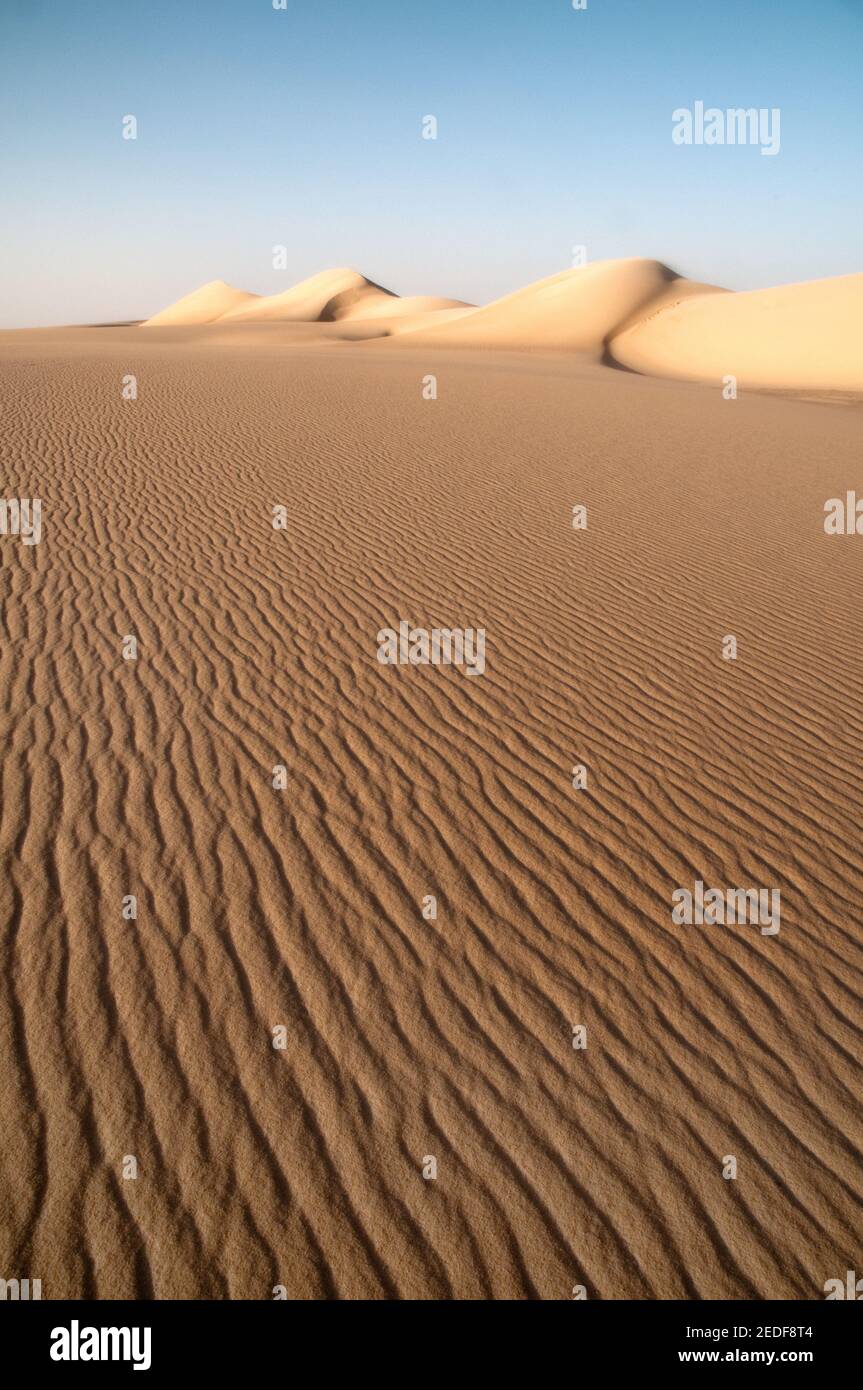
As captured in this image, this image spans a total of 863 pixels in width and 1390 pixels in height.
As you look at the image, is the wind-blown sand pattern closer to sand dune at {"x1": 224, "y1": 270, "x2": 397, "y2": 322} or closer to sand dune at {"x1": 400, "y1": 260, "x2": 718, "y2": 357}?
sand dune at {"x1": 400, "y1": 260, "x2": 718, "y2": 357}

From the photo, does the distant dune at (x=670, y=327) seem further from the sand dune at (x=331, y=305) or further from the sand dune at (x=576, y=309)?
the sand dune at (x=331, y=305)

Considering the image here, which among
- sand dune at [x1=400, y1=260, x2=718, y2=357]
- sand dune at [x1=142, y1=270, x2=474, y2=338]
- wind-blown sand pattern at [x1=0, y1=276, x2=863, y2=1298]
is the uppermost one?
sand dune at [x1=142, y1=270, x2=474, y2=338]

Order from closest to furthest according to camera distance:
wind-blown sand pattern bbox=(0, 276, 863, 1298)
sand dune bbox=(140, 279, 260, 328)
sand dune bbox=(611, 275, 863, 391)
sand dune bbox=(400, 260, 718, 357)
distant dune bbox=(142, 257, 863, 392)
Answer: wind-blown sand pattern bbox=(0, 276, 863, 1298), sand dune bbox=(611, 275, 863, 391), distant dune bbox=(142, 257, 863, 392), sand dune bbox=(400, 260, 718, 357), sand dune bbox=(140, 279, 260, 328)

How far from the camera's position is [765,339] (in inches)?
1746

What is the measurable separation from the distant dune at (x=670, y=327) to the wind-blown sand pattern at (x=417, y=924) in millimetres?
33644

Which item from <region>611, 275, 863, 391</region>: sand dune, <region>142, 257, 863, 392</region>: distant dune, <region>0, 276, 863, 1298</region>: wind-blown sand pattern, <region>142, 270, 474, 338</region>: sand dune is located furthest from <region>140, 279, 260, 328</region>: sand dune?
<region>0, 276, 863, 1298</region>: wind-blown sand pattern

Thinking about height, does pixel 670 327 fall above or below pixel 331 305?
below

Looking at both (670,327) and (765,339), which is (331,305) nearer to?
(670,327)

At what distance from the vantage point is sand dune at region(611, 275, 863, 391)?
39156 millimetres

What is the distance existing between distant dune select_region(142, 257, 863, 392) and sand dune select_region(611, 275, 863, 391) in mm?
70

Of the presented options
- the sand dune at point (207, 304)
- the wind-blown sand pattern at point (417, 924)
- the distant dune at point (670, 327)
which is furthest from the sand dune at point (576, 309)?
the sand dune at point (207, 304)

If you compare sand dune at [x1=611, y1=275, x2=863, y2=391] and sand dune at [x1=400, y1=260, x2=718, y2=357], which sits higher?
sand dune at [x1=400, y1=260, x2=718, y2=357]

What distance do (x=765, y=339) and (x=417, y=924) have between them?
47215 mm

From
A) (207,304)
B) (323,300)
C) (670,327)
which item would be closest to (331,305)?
(323,300)
